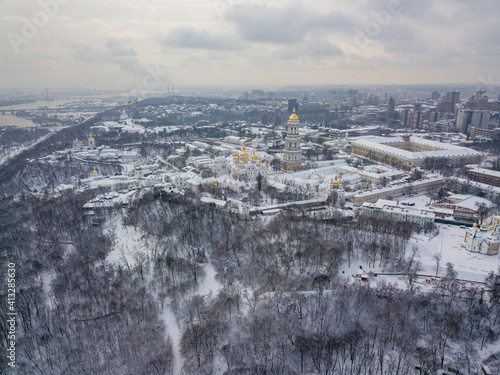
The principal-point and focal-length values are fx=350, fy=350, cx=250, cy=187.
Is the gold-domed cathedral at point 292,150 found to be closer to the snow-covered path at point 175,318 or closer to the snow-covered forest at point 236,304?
the snow-covered forest at point 236,304

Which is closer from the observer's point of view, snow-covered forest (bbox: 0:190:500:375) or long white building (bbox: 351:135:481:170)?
snow-covered forest (bbox: 0:190:500:375)

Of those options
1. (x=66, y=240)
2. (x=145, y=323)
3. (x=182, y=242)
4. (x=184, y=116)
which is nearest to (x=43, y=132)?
(x=184, y=116)

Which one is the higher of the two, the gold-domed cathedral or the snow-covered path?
the gold-domed cathedral

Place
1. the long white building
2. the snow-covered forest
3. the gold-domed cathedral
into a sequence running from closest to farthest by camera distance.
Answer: the snow-covered forest, the gold-domed cathedral, the long white building

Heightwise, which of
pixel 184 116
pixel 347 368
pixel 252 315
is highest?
pixel 184 116

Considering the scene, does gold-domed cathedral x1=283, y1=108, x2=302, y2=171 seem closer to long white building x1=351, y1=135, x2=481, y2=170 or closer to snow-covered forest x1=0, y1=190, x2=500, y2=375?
long white building x1=351, y1=135, x2=481, y2=170

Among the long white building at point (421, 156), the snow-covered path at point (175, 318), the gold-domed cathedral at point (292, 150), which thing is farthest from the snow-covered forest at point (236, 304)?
the long white building at point (421, 156)

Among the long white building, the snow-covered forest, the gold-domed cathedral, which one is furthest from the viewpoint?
the long white building

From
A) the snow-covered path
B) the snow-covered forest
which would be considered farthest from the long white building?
the snow-covered path

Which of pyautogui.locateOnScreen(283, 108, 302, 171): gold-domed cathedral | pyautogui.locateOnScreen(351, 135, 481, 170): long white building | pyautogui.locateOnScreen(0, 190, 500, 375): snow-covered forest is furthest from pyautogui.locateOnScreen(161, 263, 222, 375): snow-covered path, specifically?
pyautogui.locateOnScreen(351, 135, 481, 170): long white building

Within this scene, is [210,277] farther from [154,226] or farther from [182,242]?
[154,226]
